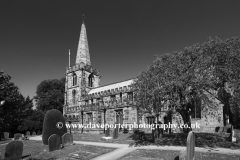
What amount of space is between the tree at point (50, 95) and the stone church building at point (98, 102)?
250 inches

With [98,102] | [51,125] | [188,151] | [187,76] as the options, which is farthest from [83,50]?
[188,151]

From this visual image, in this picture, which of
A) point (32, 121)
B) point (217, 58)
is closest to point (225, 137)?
point (217, 58)

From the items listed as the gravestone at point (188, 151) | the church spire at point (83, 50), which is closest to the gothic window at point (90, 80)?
the church spire at point (83, 50)

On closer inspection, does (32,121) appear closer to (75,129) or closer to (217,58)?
(75,129)

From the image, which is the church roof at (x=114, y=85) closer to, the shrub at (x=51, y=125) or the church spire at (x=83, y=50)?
the church spire at (x=83, y=50)

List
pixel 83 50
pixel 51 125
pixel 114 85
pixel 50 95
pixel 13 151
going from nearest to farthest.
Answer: pixel 13 151
pixel 51 125
pixel 114 85
pixel 83 50
pixel 50 95

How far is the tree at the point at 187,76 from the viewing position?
45.7 feet

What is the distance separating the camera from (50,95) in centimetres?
4606

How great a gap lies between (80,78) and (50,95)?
12.1 m

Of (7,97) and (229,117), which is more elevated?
(7,97)

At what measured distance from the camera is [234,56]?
17234mm

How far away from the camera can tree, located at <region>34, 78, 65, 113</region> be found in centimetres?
4518

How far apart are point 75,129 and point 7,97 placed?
26.7 metres

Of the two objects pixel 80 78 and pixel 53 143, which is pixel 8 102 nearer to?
pixel 53 143
